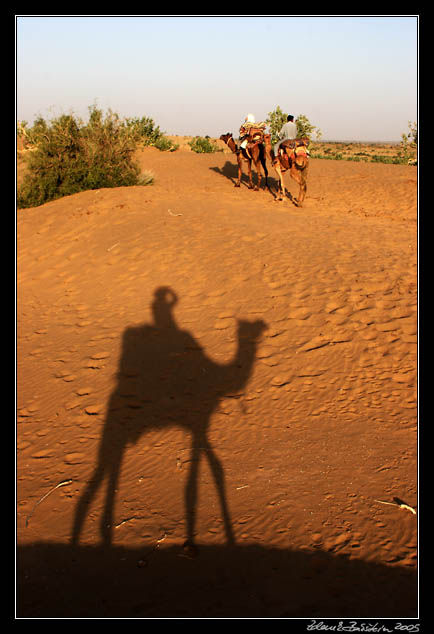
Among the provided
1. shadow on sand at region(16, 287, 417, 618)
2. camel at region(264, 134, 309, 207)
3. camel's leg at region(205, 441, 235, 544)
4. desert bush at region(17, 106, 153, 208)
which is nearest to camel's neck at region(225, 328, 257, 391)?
camel's leg at region(205, 441, 235, 544)

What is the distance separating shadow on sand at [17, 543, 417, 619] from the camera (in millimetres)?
2885

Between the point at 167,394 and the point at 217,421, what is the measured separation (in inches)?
32.7

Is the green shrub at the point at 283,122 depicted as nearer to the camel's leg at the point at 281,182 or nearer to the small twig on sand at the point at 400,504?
the camel's leg at the point at 281,182

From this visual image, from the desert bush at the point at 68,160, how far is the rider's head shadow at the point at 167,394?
8.97 m

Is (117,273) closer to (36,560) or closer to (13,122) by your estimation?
(13,122)

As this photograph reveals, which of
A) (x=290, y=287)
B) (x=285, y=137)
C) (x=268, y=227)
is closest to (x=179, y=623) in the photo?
(x=290, y=287)

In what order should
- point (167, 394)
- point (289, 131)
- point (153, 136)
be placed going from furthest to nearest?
point (153, 136), point (289, 131), point (167, 394)

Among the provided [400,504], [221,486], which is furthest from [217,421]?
[400,504]

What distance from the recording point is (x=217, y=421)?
5312 mm

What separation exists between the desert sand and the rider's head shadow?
2 centimetres

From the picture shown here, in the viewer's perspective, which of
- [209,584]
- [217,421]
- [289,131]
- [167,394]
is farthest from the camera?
[289,131]

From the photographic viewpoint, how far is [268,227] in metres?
A: 11.5

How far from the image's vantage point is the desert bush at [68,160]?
1531cm

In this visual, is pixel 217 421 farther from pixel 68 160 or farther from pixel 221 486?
pixel 68 160
